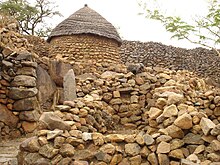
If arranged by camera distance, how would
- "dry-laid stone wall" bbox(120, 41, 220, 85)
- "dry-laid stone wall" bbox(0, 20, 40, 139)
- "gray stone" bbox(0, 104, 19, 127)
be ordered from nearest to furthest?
1. "gray stone" bbox(0, 104, 19, 127)
2. "dry-laid stone wall" bbox(0, 20, 40, 139)
3. "dry-laid stone wall" bbox(120, 41, 220, 85)

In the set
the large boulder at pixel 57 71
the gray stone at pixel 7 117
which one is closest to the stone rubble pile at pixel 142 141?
the gray stone at pixel 7 117

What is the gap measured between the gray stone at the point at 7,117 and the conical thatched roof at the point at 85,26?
639 cm

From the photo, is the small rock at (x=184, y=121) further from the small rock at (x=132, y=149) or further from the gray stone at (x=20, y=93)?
the gray stone at (x=20, y=93)

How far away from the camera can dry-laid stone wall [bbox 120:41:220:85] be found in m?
19.9

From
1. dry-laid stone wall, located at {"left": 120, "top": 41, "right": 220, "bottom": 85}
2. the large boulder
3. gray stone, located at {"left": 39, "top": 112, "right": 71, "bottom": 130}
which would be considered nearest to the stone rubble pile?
gray stone, located at {"left": 39, "top": 112, "right": 71, "bottom": 130}

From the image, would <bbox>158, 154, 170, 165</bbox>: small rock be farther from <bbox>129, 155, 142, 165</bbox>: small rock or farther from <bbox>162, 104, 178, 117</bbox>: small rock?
<bbox>162, 104, 178, 117</bbox>: small rock

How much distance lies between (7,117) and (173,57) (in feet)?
51.8

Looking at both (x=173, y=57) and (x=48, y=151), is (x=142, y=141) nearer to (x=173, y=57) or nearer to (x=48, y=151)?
(x=48, y=151)

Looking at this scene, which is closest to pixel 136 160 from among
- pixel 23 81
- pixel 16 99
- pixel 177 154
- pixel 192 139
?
pixel 177 154

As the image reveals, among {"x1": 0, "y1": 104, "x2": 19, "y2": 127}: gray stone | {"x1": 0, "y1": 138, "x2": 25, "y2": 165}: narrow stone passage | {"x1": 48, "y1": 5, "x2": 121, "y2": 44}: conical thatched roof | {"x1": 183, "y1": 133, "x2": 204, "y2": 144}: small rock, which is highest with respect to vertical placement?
{"x1": 48, "y1": 5, "x2": 121, "y2": 44}: conical thatched roof

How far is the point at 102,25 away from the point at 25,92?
7017 mm

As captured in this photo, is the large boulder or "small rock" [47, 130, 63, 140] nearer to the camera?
"small rock" [47, 130, 63, 140]

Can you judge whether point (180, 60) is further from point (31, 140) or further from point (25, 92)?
point (31, 140)

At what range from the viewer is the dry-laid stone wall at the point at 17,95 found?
681 cm
